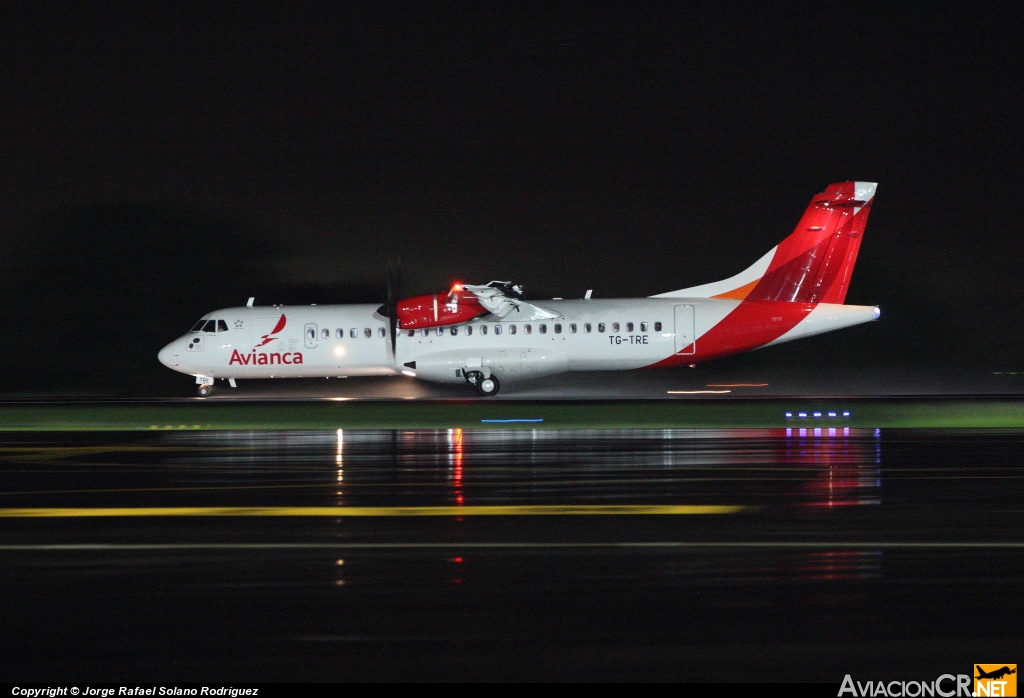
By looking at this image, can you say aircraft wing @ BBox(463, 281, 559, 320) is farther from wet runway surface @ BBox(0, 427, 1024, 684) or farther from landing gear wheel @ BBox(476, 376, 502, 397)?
wet runway surface @ BBox(0, 427, 1024, 684)

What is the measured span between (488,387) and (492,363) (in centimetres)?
79

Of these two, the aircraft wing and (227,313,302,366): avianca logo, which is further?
Answer: (227,313,302,366): avianca logo

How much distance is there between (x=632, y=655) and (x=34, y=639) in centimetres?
351

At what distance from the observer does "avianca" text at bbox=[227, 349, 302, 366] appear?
3196 centimetres

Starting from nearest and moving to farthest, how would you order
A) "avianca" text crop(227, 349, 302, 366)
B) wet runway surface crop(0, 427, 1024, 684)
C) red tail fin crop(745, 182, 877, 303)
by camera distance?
wet runway surface crop(0, 427, 1024, 684) → red tail fin crop(745, 182, 877, 303) → "avianca" text crop(227, 349, 302, 366)

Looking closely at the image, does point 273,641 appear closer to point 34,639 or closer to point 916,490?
point 34,639

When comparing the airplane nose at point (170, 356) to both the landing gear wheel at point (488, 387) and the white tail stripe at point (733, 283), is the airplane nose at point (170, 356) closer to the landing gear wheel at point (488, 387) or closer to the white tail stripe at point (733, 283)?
the landing gear wheel at point (488, 387)

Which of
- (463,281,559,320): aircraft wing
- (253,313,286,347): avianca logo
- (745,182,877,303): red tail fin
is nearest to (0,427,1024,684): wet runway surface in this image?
(463,281,559,320): aircraft wing

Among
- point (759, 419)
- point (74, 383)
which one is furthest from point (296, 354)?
point (74, 383)

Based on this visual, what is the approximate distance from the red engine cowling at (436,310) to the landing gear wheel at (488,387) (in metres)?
2.10

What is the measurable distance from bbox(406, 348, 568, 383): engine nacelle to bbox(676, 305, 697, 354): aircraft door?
3700 mm

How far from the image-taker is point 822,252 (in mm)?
31672

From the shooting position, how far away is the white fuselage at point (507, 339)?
102 ft

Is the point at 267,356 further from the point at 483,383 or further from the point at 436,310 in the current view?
the point at 483,383
